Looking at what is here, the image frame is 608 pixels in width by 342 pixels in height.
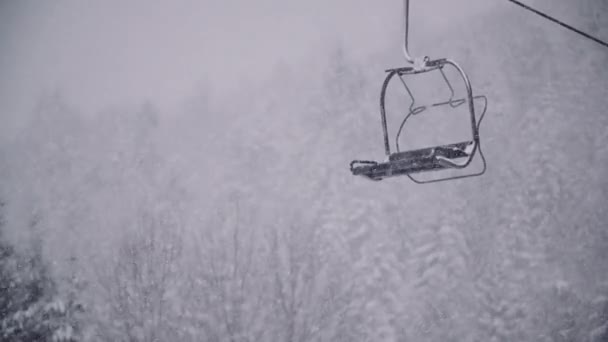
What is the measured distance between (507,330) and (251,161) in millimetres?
20078

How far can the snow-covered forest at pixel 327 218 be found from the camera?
14188 millimetres

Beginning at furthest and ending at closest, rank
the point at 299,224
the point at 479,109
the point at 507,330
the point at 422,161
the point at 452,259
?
the point at 479,109, the point at 299,224, the point at 452,259, the point at 507,330, the point at 422,161

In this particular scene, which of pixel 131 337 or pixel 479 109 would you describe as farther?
pixel 479 109

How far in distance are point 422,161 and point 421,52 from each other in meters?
41.6

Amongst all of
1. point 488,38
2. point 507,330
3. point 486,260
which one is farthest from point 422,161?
point 488,38

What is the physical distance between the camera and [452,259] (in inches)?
786

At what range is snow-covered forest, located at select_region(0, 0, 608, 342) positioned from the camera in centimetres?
1419

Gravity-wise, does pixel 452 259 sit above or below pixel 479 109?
below

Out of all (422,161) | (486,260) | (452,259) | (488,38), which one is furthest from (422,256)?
(488,38)

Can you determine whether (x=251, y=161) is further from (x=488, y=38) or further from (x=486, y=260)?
(x=488, y=38)

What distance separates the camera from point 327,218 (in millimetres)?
22844

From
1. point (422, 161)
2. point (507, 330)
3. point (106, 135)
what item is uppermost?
point (106, 135)

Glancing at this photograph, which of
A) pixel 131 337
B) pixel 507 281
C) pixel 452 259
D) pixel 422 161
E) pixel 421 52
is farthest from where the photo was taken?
pixel 421 52

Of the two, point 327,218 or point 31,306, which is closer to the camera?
point 31,306
